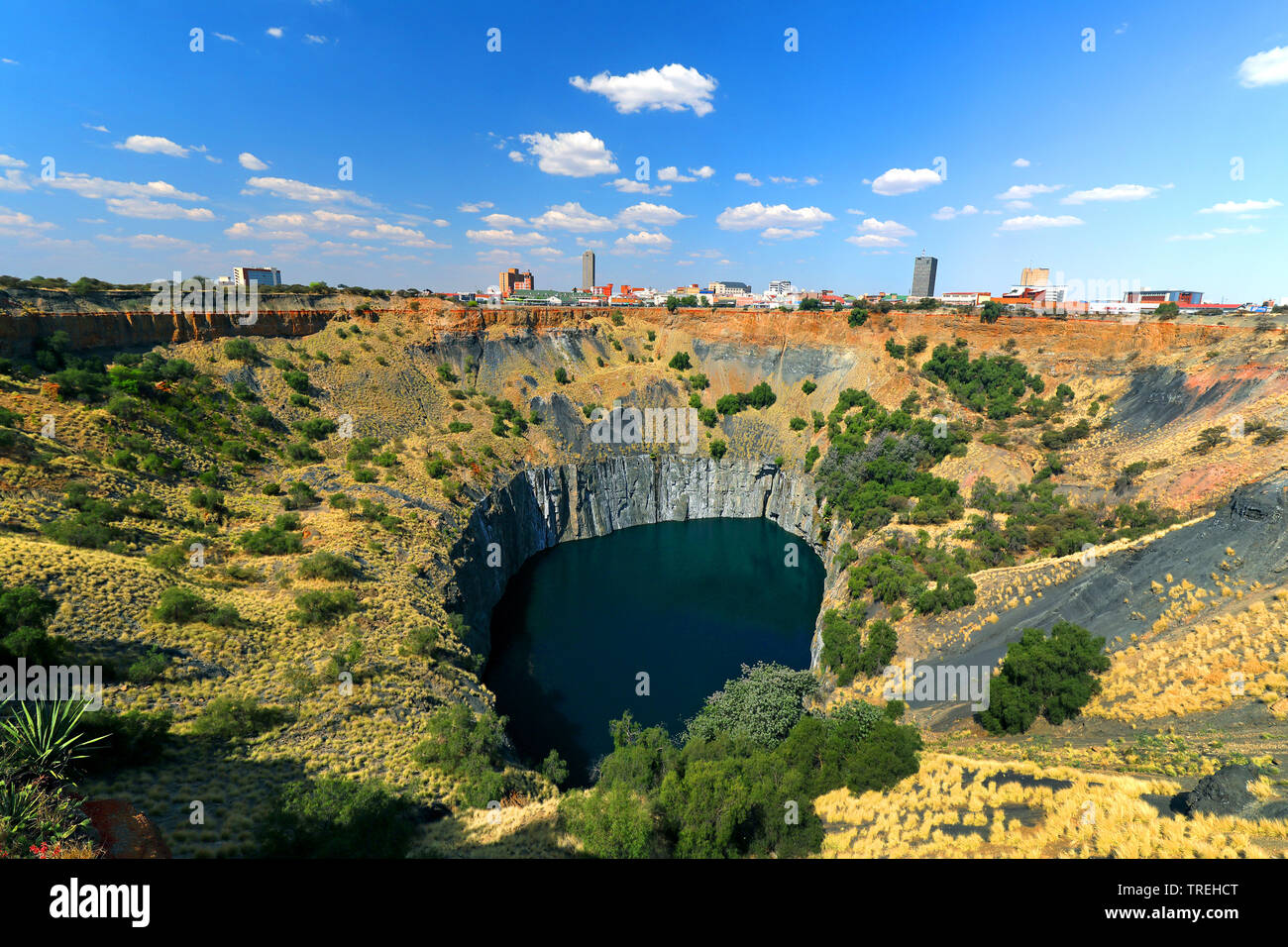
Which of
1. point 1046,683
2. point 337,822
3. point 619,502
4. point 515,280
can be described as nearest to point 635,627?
point 619,502

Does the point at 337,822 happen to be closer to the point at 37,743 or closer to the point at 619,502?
the point at 37,743

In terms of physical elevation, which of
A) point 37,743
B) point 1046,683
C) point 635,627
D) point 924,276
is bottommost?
point 635,627

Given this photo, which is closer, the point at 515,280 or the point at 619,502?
the point at 619,502

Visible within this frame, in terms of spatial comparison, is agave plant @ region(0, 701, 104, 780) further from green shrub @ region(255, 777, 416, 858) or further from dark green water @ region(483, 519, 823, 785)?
dark green water @ region(483, 519, 823, 785)

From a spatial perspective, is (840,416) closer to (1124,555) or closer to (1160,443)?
(1160,443)

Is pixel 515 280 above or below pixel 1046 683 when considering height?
above

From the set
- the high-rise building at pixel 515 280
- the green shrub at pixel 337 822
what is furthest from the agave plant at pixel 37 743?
the high-rise building at pixel 515 280
